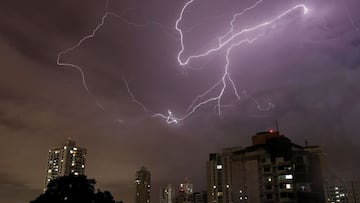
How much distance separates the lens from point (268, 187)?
4994 centimetres

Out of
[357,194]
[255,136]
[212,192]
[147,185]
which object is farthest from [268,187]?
[147,185]

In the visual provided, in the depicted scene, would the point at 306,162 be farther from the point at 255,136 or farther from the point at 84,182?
the point at 84,182

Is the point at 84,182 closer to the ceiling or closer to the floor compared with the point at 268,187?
closer to the floor

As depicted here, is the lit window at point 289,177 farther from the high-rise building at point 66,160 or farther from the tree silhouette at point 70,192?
the high-rise building at point 66,160

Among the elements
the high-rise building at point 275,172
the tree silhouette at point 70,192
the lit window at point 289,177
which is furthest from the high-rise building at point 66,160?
the tree silhouette at point 70,192

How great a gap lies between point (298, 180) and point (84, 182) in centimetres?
3551

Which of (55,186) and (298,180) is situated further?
(298,180)

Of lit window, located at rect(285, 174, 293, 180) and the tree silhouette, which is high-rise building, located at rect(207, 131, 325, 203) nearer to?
lit window, located at rect(285, 174, 293, 180)

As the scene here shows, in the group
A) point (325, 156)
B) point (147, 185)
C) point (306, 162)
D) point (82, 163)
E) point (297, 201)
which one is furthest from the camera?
point (147, 185)

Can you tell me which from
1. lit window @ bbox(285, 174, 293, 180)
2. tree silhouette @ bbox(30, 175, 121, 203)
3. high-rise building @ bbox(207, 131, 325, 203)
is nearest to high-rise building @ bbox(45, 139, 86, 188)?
high-rise building @ bbox(207, 131, 325, 203)

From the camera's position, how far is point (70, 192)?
736 inches

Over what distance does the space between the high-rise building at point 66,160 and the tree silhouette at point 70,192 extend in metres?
73.9

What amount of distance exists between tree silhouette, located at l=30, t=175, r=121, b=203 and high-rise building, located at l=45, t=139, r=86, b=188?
73854 millimetres

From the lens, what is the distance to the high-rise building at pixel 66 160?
295ft
